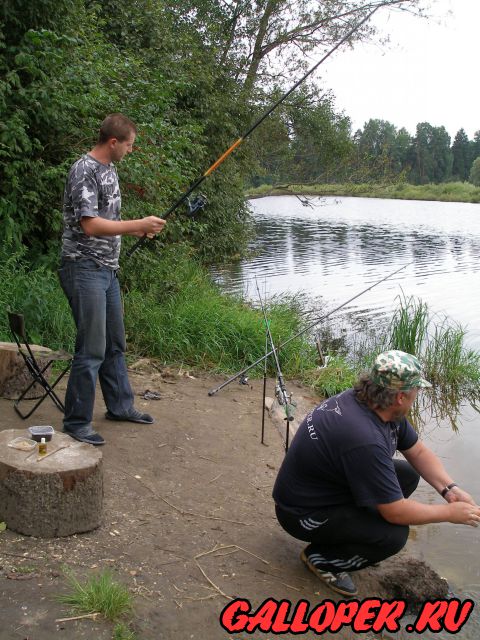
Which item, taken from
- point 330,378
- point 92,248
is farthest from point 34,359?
point 330,378

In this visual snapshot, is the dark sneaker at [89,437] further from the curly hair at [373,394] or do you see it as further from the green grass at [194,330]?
the green grass at [194,330]

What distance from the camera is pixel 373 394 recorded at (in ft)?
9.24

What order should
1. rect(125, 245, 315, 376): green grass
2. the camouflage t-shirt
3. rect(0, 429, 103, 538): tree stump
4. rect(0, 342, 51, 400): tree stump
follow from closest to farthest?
rect(0, 429, 103, 538): tree stump
the camouflage t-shirt
rect(0, 342, 51, 400): tree stump
rect(125, 245, 315, 376): green grass

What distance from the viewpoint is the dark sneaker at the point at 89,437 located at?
3.84 metres

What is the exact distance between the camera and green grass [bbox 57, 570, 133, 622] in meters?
2.47

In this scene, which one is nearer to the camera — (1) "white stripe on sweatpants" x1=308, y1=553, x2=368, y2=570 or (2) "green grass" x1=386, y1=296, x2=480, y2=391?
(1) "white stripe on sweatpants" x1=308, y1=553, x2=368, y2=570

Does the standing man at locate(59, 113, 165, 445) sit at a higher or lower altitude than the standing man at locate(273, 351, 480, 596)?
higher

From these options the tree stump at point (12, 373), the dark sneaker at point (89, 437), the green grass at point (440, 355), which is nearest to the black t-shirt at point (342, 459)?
the dark sneaker at point (89, 437)

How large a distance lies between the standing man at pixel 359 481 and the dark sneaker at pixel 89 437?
126 centimetres

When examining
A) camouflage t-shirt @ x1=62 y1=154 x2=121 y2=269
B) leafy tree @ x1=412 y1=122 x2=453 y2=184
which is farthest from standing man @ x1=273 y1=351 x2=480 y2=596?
leafy tree @ x1=412 y1=122 x2=453 y2=184

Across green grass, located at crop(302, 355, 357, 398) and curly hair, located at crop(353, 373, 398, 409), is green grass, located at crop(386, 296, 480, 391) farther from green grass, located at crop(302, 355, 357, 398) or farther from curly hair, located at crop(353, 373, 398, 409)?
curly hair, located at crop(353, 373, 398, 409)

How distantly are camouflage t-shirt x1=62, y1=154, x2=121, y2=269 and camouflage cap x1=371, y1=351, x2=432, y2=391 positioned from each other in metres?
1.75

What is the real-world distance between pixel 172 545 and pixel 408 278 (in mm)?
12326

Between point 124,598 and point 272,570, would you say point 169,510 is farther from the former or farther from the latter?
point 124,598
